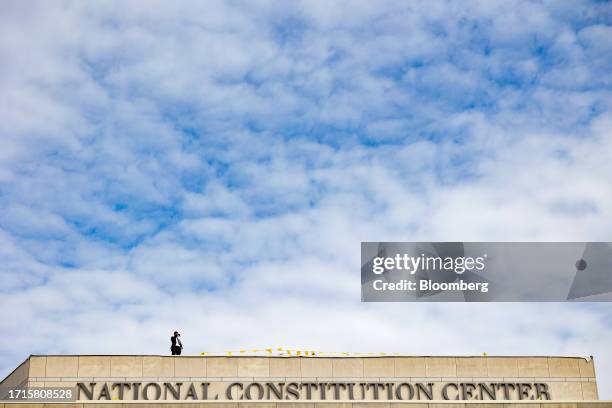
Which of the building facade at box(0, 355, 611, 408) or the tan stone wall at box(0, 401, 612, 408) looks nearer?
the tan stone wall at box(0, 401, 612, 408)

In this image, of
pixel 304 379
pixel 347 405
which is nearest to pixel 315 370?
pixel 304 379

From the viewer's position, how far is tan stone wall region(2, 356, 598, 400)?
143ft

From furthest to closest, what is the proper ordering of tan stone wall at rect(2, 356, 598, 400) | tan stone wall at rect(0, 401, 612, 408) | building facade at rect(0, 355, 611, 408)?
1. tan stone wall at rect(2, 356, 598, 400)
2. building facade at rect(0, 355, 611, 408)
3. tan stone wall at rect(0, 401, 612, 408)

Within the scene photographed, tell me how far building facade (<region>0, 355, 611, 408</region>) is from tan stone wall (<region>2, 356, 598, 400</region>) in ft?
0.15

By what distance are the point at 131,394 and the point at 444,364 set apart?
48.7 ft

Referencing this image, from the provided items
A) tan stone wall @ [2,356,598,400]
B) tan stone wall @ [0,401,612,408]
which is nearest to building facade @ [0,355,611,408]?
tan stone wall @ [2,356,598,400]

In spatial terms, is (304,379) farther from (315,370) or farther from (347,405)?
(347,405)

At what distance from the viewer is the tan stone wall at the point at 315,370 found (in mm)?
43469

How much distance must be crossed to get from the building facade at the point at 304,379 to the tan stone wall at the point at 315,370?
1.8 inches

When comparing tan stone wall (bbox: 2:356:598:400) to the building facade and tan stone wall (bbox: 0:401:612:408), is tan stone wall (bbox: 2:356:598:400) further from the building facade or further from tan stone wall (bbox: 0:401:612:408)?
tan stone wall (bbox: 0:401:612:408)

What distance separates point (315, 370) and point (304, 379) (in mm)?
702

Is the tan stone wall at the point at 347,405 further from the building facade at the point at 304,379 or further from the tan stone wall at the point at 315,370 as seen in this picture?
the tan stone wall at the point at 315,370

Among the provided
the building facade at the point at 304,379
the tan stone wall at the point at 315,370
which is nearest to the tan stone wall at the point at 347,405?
the building facade at the point at 304,379

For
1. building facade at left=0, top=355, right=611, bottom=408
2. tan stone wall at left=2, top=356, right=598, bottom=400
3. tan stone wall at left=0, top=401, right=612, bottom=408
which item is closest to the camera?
tan stone wall at left=0, top=401, right=612, bottom=408
